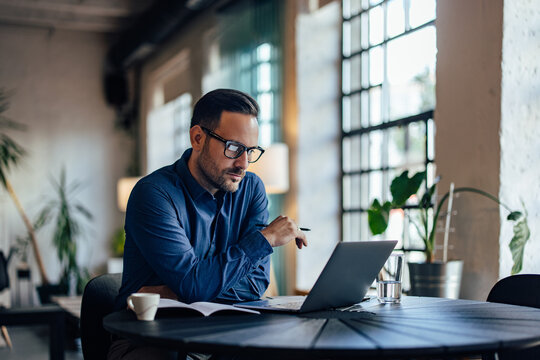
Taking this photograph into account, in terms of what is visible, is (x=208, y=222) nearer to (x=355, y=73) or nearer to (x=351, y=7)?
(x=355, y=73)

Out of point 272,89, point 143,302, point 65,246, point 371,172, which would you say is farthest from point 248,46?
point 143,302

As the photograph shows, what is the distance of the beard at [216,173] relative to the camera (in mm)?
1993

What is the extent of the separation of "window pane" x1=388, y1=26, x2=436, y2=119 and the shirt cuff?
246cm

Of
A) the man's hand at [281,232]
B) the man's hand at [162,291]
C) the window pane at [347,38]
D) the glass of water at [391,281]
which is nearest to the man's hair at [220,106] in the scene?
the man's hand at [281,232]

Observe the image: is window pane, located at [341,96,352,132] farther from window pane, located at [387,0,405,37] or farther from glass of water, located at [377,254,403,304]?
glass of water, located at [377,254,403,304]

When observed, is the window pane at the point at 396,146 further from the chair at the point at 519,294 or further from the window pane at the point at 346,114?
the chair at the point at 519,294

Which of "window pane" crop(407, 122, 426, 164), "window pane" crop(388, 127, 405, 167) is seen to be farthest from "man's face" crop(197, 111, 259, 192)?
"window pane" crop(388, 127, 405, 167)

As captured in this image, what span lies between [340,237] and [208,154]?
3.03 metres

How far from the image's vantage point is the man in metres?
1.75

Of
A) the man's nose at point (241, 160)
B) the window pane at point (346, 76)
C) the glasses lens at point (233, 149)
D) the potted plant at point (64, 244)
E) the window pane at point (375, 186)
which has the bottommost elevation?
the potted plant at point (64, 244)

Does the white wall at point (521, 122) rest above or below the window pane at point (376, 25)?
below

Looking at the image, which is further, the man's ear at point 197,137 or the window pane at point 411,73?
the window pane at point 411,73

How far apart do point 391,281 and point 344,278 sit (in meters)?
0.28

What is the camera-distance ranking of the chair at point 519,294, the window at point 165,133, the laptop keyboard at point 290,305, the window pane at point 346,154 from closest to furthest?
the laptop keyboard at point 290,305
the chair at point 519,294
the window pane at point 346,154
the window at point 165,133
